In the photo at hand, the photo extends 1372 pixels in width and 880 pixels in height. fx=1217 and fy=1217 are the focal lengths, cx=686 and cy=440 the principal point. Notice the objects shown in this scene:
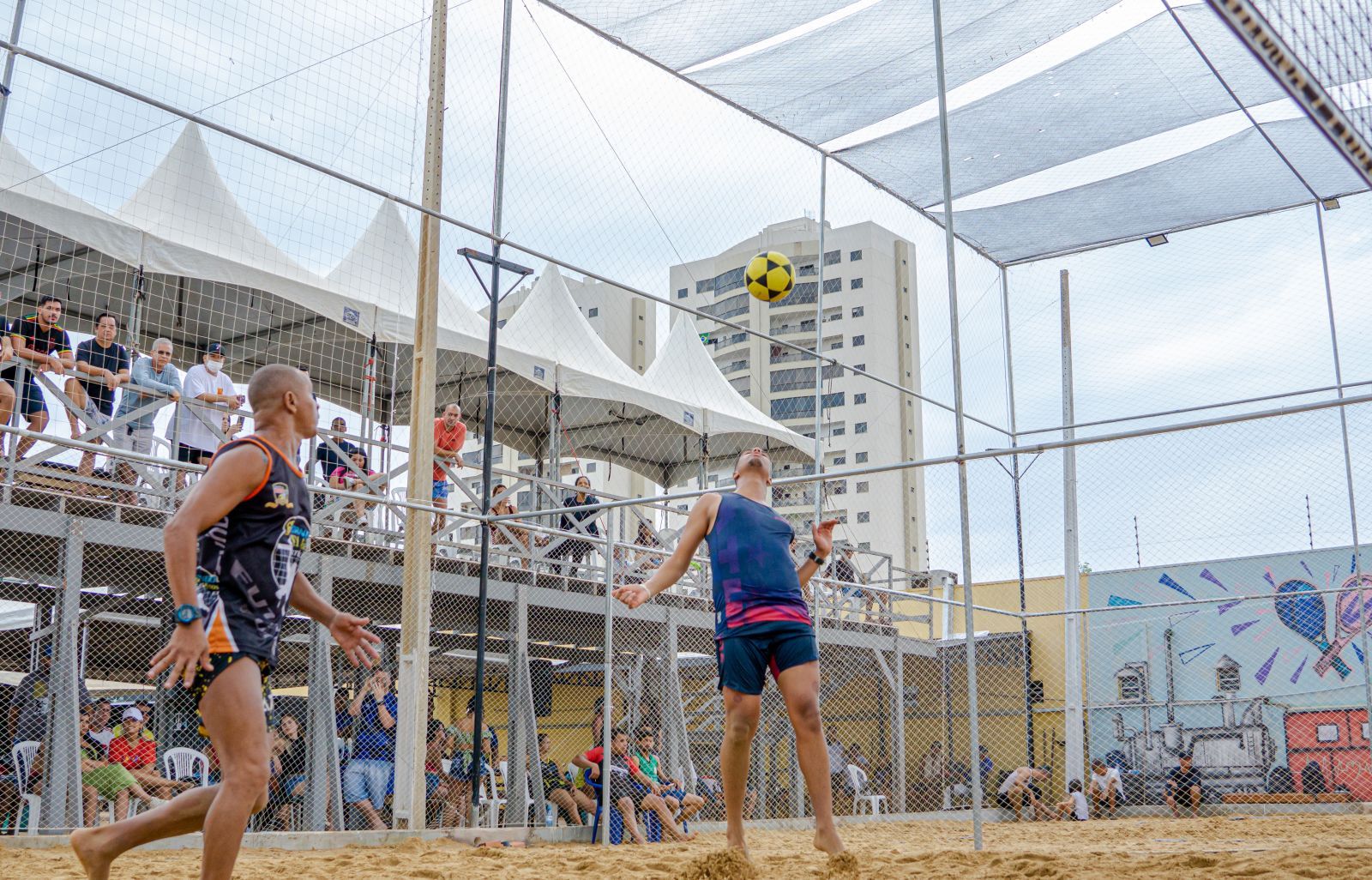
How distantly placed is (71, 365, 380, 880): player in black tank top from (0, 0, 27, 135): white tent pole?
3.39 metres

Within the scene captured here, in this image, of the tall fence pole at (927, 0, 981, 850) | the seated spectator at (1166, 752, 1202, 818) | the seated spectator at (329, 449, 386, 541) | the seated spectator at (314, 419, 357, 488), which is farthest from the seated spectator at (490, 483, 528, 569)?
the seated spectator at (1166, 752, 1202, 818)

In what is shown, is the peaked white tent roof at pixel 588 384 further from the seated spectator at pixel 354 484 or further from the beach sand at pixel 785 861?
the beach sand at pixel 785 861

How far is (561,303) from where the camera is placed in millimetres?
12977

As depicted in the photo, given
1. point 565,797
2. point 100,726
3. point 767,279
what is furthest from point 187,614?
point 767,279

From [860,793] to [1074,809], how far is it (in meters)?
2.05

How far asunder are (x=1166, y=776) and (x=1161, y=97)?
6583mm

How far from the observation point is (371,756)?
281 inches

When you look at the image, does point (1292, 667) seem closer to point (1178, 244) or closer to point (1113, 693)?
point (1113, 693)

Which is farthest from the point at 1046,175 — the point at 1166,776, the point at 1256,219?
the point at 1166,776

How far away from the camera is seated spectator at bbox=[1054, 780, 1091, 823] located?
11.6m

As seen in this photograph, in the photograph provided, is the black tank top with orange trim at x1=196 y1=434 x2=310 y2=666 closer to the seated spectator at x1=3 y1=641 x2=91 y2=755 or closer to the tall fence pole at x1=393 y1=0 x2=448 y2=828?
the seated spectator at x1=3 y1=641 x2=91 y2=755

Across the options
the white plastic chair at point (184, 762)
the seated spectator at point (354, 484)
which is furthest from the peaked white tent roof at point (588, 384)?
the white plastic chair at point (184, 762)

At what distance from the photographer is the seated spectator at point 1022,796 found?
12086 millimetres

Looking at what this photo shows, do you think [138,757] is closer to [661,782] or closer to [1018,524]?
[661,782]
